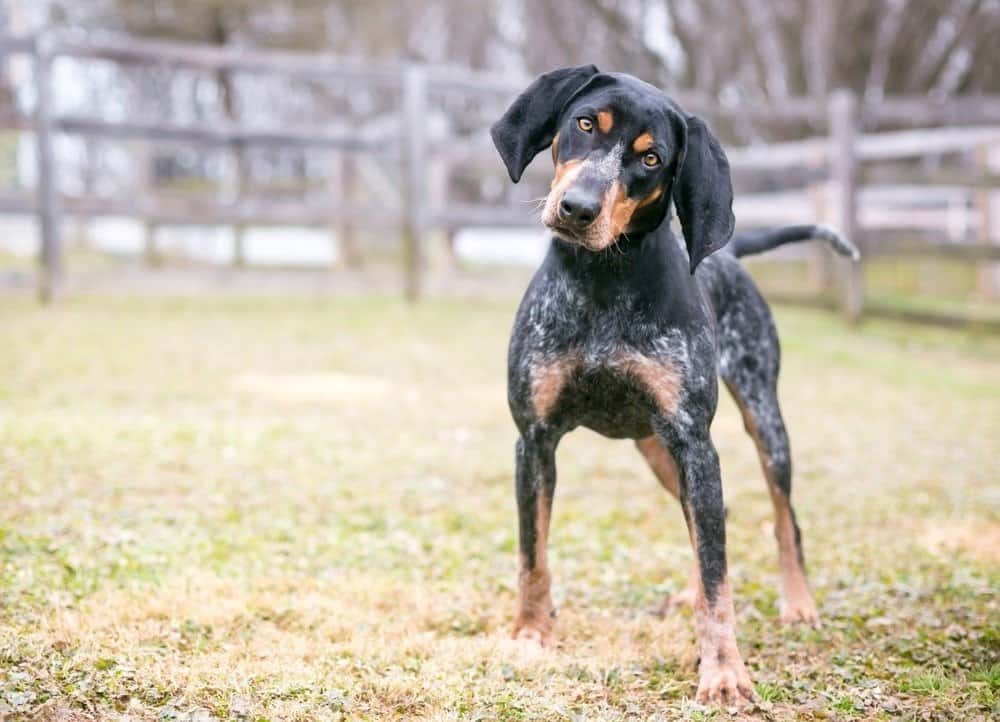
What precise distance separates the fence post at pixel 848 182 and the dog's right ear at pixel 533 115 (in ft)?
29.5

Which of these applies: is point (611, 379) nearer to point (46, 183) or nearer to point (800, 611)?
point (800, 611)

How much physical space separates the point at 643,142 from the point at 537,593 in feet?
4.63

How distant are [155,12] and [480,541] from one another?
15.9 meters

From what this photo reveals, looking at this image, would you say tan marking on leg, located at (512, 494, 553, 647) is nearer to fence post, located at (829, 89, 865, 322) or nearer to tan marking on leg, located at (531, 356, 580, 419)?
tan marking on leg, located at (531, 356, 580, 419)

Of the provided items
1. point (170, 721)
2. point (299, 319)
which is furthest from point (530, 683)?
point (299, 319)

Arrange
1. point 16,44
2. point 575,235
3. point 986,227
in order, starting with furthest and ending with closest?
point 986,227, point 16,44, point 575,235

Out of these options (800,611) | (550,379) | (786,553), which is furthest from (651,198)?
(800,611)

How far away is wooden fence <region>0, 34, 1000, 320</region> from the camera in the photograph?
10422mm

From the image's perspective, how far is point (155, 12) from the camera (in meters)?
18.4

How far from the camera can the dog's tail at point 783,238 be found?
436 cm

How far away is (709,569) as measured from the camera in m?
3.30

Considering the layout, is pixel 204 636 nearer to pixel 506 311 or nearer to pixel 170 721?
pixel 170 721

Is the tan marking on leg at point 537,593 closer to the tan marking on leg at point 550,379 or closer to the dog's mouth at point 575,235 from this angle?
the tan marking on leg at point 550,379

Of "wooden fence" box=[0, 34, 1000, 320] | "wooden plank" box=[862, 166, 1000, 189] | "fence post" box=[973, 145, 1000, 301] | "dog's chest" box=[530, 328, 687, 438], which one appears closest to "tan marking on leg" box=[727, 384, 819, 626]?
"dog's chest" box=[530, 328, 687, 438]
